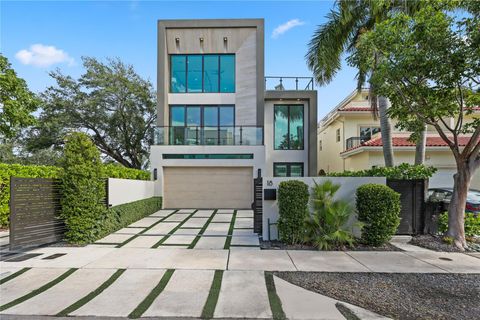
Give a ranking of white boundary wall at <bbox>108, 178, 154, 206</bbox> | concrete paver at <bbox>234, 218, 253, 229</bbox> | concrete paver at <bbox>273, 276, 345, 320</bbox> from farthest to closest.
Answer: concrete paver at <bbox>234, 218, 253, 229</bbox> → white boundary wall at <bbox>108, 178, 154, 206</bbox> → concrete paver at <bbox>273, 276, 345, 320</bbox>

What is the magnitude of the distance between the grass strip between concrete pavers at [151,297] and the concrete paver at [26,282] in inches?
78.7

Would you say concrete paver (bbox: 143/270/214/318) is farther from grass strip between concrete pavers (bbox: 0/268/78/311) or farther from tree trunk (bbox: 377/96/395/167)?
tree trunk (bbox: 377/96/395/167)

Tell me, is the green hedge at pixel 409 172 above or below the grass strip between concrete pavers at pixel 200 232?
above

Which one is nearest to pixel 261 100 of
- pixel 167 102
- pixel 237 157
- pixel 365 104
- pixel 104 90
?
pixel 237 157

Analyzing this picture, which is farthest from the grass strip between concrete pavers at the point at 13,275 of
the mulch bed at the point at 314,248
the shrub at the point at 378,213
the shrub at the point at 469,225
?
the shrub at the point at 469,225

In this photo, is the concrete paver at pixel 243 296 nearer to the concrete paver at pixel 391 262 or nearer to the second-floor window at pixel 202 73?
the concrete paver at pixel 391 262

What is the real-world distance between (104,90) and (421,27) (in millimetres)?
19353

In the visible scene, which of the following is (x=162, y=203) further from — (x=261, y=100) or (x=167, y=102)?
(x=261, y=100)

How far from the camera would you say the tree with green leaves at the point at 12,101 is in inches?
412

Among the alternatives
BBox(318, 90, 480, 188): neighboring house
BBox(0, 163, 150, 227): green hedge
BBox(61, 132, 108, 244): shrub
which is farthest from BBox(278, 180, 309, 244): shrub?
BBox(318, 90, 480, 188): neighboring house

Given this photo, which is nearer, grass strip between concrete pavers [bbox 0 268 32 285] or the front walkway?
the front walkway

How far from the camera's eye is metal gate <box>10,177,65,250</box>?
6.09 metres

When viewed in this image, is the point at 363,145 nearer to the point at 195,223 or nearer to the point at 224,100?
the point at 224,100

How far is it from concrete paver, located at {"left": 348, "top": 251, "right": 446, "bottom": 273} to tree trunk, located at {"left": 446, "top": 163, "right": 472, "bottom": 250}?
6.14 feet
